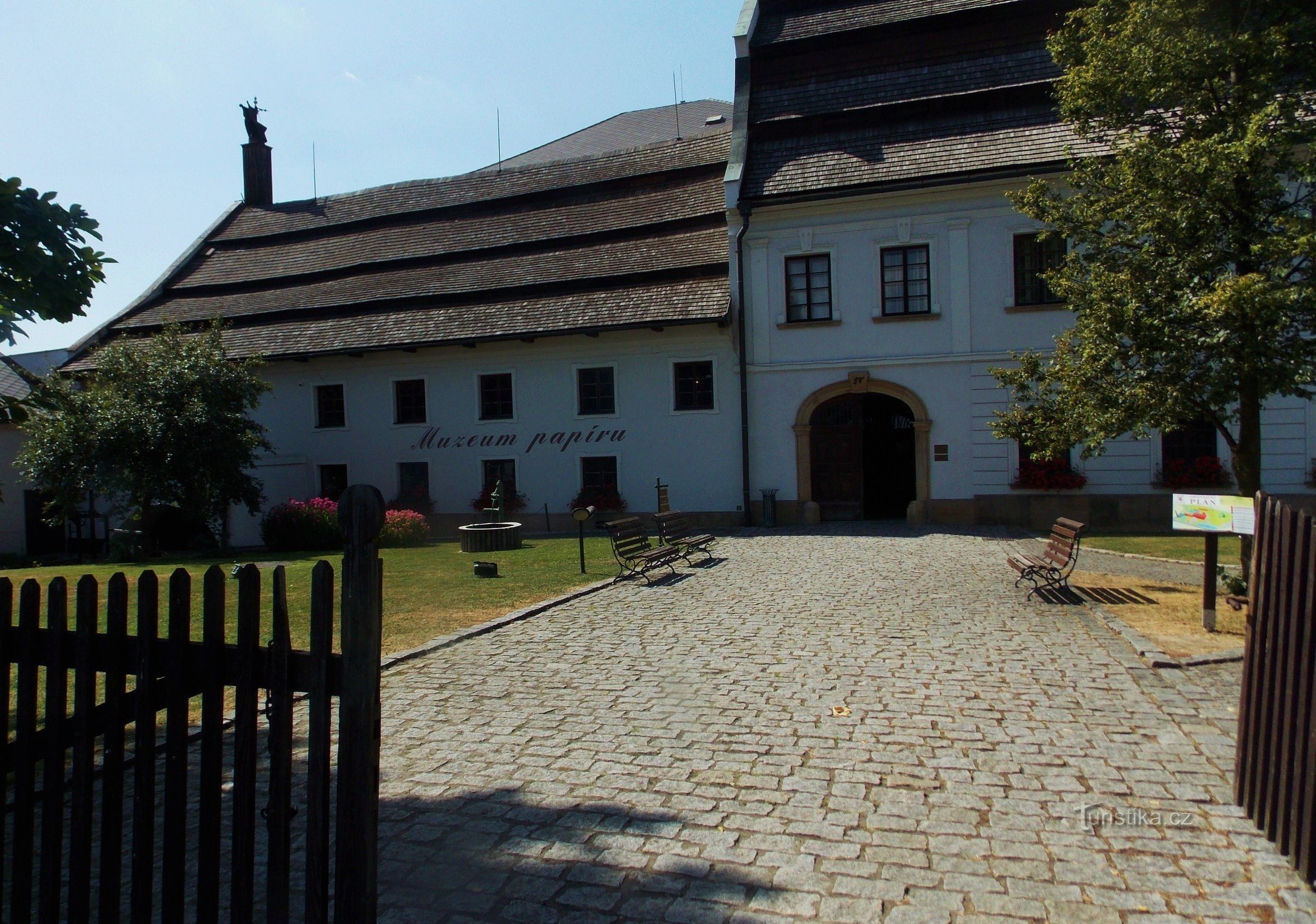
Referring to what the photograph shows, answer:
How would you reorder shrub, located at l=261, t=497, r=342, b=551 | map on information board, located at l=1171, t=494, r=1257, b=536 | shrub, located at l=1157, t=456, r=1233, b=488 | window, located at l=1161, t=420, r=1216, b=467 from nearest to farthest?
map on information board, located at l=1171, t=494, r=1257, b=536 < shrub, located at l=1157, t=456, r=1233, b=488 < window, located at l=1161, t=420, r=1216, b=467 < shrub, located at l=261, t=497, r=342, b=551

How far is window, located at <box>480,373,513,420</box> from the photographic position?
79.3 feet

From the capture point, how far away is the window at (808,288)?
2103 cm

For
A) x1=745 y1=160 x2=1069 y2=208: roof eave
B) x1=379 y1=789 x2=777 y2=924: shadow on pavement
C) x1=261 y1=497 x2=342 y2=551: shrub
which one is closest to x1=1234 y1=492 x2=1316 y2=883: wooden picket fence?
x1=379 y1=789 x2=777 y2=924: shadow on pavement

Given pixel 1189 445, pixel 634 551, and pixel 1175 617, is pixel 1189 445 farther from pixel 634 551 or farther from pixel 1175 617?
pixel 634 551

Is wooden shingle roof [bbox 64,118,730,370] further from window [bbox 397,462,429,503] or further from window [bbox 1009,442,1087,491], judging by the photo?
window [bbox 1009,442,1087,491]

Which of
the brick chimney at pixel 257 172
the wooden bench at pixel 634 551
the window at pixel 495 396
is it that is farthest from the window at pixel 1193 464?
the brick chimney at pixel 257 172

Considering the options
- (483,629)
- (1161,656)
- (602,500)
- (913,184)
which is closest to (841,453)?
(602,500)

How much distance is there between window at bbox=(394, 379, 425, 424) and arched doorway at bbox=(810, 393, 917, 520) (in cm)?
1107

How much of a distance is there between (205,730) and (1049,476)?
64.2ft

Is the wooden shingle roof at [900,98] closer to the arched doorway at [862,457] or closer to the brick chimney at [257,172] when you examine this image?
the arched doorway at [862,457]

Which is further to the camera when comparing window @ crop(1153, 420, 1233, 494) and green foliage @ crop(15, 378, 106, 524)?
green foliage @ crop(15, 378, 106, 524)

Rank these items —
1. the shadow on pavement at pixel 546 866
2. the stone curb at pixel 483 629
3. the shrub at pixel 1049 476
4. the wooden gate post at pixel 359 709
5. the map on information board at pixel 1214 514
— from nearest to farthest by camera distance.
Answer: the wooden gate post at pixel 359 709, the shadow on pavement at pixel 546 866, the map on information board at pixel 1214 514, the stone curb at pixel 483 629, the shrub at pixel 1049 476

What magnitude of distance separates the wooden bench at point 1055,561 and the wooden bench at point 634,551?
193 inches

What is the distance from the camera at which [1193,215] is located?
9.20 metres
